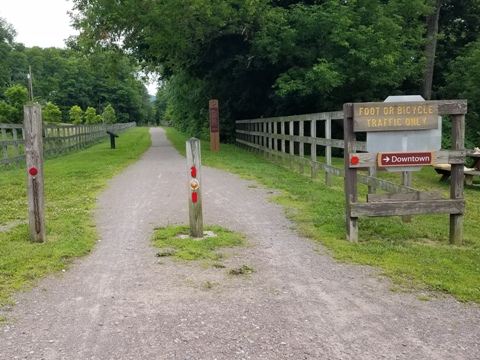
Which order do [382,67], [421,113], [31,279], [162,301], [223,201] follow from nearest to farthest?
[162,301] → [31,279] → [421,113] → [223,201] → [382,67]

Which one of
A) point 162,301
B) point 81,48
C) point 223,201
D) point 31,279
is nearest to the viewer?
point 162,301

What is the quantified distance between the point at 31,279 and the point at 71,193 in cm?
559

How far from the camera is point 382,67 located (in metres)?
19.8

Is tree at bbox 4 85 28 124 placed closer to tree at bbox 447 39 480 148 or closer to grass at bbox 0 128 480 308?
grass at bbox 0 128 480 308

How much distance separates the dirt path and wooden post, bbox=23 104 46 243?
2.92 ft

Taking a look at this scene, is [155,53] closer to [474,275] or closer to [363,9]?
[363,9]

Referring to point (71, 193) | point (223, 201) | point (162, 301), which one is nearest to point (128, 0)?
point (71, 193)

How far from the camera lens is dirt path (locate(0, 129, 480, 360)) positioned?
3.20 m

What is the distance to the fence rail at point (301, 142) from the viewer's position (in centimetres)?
826

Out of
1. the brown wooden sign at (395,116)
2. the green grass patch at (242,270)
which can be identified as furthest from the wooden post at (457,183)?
the green grass patch at (242,270)

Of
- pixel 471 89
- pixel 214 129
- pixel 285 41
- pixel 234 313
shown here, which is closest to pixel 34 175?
pixel 234 313

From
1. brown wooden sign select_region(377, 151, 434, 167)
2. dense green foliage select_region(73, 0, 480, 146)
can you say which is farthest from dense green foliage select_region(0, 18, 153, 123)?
brown wooden sign select_region(377, 151, 434, 167)

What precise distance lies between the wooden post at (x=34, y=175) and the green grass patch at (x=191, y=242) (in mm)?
1434

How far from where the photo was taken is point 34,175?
594cm
